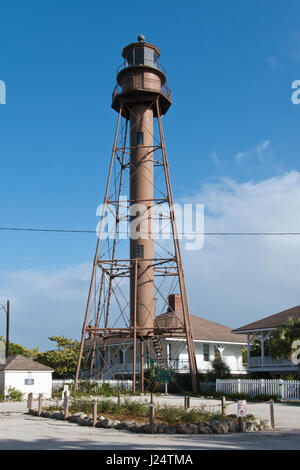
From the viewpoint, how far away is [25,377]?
1345 inches

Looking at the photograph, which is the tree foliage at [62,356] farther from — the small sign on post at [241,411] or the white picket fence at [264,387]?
the small sign on post at [241,411]

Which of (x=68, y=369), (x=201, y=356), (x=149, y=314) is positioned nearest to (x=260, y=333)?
(x=201, y=356)

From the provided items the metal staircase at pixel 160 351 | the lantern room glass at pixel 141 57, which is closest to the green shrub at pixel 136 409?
the metal staircase at pixel 160 351

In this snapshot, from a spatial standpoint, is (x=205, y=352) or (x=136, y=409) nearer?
(x=136, y=409)

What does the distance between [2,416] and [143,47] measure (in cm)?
2537

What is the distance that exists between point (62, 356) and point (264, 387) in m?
22.0

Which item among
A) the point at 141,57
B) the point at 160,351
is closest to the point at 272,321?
the point at 160,351

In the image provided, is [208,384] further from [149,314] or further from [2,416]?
[2,416]

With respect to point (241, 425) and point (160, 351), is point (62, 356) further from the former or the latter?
point (241, 425)

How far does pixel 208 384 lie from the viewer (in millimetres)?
34156

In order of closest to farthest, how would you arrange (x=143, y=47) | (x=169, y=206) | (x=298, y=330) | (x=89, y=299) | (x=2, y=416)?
(x=2, y=416) < (x=298, y=330) < (x=89, y=299) < (x=169, y=206) < (x=143, y=47)

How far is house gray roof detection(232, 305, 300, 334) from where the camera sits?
3617cm

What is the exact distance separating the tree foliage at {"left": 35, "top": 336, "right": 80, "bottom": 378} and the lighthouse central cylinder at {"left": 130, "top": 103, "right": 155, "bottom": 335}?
1532cm

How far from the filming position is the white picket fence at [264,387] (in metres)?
28.2
